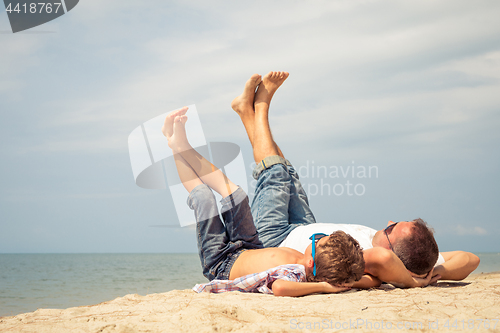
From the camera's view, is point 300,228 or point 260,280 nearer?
point 260,280

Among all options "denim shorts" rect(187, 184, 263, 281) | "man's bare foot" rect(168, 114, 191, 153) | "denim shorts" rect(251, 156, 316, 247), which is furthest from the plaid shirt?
"man's bare foot" rect(168, 114, 191, 153)

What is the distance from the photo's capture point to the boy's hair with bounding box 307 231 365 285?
246 cm

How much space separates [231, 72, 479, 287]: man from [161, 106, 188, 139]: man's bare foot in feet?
3.30

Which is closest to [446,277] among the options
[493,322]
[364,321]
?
[493,322]

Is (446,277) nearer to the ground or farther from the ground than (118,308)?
nearer to the ground

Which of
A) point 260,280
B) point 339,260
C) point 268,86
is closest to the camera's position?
point 339,260

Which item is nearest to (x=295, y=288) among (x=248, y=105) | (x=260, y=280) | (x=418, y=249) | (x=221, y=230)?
→ (x=260, y=280)

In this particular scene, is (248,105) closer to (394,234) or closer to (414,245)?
(394,234)

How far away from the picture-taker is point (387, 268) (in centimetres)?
266

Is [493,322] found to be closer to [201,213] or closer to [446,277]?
[446,277]

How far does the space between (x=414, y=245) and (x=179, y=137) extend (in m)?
2.27

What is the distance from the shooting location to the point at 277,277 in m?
2.56

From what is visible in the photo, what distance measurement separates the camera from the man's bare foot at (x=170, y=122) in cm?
334

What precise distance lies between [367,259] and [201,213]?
1.40 metres
